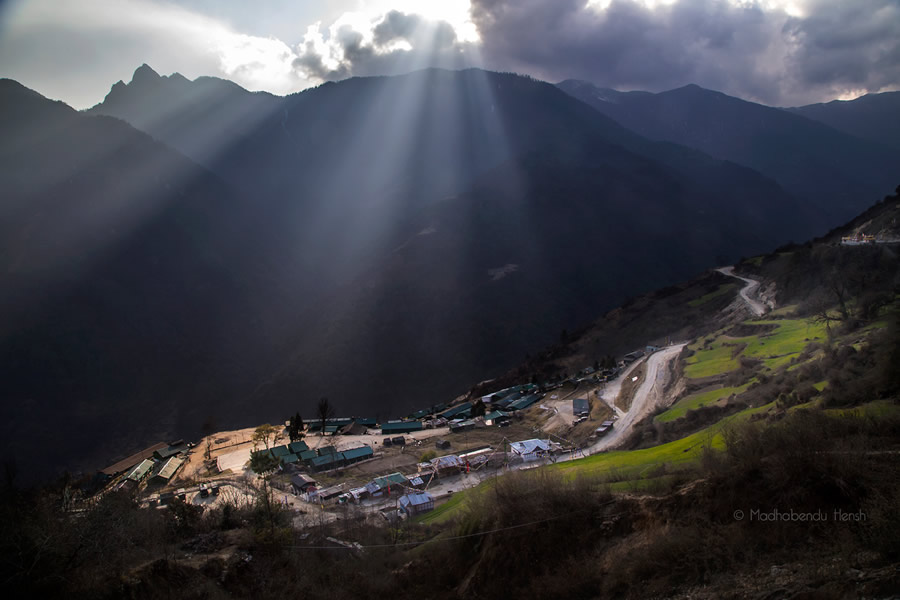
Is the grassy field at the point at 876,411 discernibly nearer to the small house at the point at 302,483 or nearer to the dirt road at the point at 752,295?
the small house at the point at 302,483

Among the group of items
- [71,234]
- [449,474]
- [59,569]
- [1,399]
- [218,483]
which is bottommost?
[449,474]

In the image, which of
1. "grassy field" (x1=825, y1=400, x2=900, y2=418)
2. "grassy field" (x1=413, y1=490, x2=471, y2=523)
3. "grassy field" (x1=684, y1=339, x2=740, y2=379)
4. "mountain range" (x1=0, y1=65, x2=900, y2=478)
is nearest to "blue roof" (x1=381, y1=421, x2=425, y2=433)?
"grassy field" (x1=413, y1=490, x2=471, y2=523)

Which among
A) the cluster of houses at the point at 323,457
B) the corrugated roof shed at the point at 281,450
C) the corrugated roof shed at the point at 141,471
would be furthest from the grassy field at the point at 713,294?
the corrugated roof shed at the point at 141,471

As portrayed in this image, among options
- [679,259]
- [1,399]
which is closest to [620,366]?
[1,399]

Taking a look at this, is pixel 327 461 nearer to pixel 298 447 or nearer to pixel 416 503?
pixel 298 447

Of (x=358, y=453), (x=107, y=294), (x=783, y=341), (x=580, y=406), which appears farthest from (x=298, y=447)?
(x=107, y=294)

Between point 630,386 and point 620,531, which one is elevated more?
point 620,531

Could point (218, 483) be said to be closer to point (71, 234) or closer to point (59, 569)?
point (59, 569)
